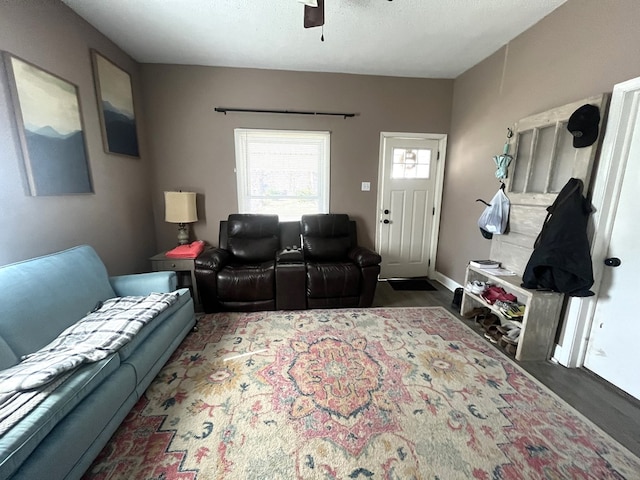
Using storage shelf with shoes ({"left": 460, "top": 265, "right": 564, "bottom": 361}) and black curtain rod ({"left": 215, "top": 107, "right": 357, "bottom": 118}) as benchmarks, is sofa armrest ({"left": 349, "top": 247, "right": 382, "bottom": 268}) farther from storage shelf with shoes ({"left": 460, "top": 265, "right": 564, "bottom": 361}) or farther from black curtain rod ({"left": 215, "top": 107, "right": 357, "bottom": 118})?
black curtain rod ({"left": 215, "top": 107, "right": 357, "bottom": 118})

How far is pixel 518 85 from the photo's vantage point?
235cm

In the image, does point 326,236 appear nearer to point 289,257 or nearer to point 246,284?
point 289,257

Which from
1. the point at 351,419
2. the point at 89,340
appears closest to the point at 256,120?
the point at 89,340

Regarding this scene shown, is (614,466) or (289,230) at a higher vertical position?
(289,230)

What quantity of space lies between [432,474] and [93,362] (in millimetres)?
1685

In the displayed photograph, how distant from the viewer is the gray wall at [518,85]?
1649 mm

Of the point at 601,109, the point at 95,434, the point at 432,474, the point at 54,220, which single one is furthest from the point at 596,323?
the point at 54,220

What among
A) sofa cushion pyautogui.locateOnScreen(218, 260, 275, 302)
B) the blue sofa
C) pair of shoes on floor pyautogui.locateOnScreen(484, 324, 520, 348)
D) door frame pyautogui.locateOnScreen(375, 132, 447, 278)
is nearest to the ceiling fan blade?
door frame pyautogui.locateOnScreen(375, 132, 447, 278)

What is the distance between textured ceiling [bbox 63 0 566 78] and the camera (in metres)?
1.99

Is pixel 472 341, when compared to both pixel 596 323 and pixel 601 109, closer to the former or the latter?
pixel 596 323

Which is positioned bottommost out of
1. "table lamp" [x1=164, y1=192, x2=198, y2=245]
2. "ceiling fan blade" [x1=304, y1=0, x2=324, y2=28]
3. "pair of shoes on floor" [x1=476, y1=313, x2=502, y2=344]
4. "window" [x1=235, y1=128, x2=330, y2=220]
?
"pair of shoes on floor" [x1=476, y1=313, x2=502, y2=344]

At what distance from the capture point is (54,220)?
1.90 meters

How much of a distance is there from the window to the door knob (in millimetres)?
2578

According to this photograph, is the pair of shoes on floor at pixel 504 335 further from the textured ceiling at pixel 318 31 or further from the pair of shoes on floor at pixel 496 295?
the textured ceiling at pixel 318 31
